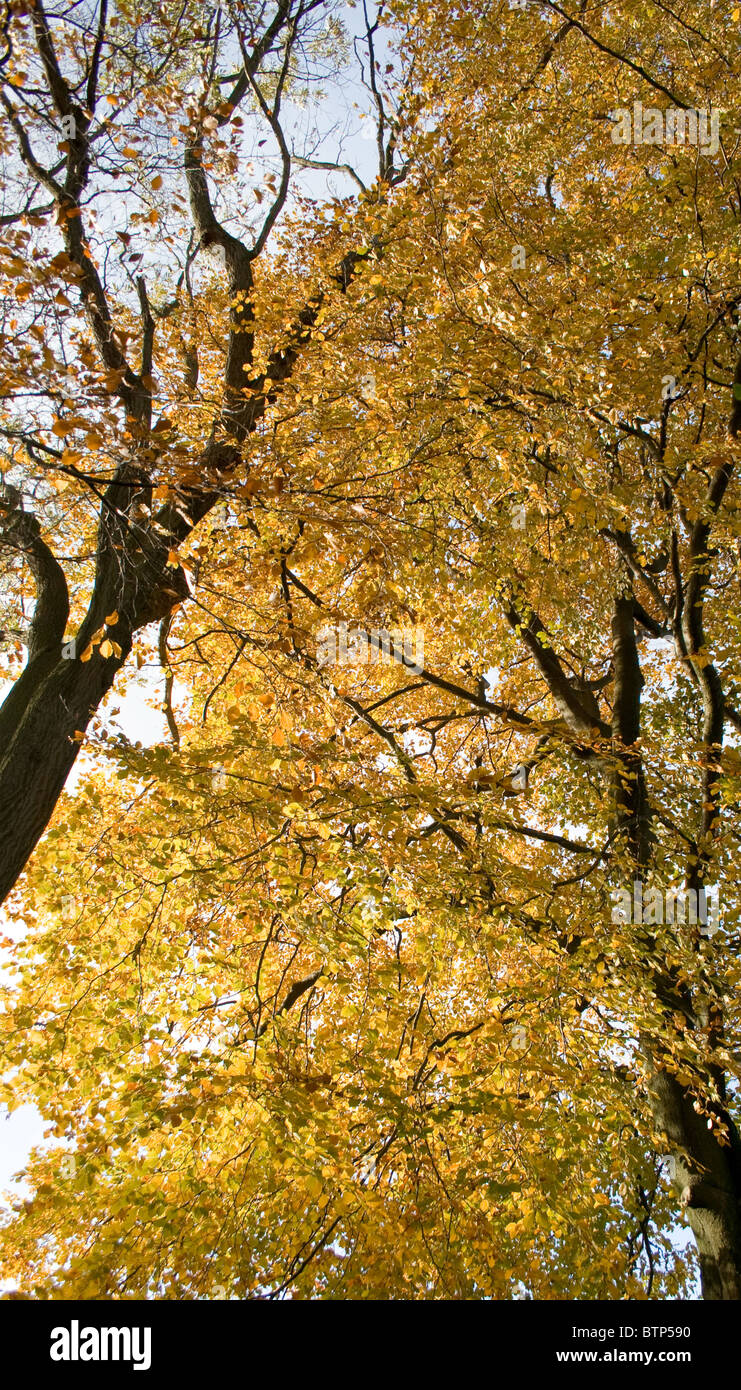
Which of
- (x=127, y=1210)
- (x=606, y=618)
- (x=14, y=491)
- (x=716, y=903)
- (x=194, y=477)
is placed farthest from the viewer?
(x=606, y=618)

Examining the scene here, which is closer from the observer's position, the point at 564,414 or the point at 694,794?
the point at 564,414

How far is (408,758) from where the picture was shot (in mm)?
7324

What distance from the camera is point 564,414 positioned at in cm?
548

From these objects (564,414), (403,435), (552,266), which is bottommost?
(564,414)

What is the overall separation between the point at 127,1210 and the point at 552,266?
9.31 metres

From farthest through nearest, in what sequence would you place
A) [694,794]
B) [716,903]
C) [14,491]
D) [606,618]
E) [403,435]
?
[606,618] → [694,794] → [716,903] → [403,435] → [14,491]

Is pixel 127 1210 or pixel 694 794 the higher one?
pixel 694 794

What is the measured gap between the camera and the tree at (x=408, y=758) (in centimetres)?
508

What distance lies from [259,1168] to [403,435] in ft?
21.4

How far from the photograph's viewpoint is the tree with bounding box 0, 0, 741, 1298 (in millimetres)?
5078

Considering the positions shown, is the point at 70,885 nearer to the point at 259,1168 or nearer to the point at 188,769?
the point at 188,769

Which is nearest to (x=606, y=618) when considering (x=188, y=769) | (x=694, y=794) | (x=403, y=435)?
(x=694, y=794)

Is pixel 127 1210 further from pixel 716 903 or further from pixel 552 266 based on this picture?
pixel 552 266

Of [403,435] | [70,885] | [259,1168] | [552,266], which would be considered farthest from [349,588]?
[259,1168]
